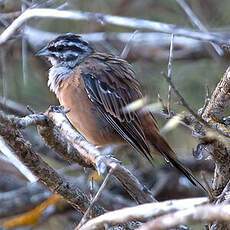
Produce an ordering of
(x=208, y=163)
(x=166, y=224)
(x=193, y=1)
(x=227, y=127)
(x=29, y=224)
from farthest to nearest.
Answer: (x=193, y=1)
(x=208, y=163)
(x=29, y=224)
(x=227, y=127)
(x=166, y=224)

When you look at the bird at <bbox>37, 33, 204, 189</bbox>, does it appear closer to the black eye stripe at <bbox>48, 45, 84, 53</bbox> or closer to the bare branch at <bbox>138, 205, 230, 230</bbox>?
the black eye stripe at <bbox>48, 45, 84, 53</bbox>

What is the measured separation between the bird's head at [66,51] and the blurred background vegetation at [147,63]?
22.6 inches

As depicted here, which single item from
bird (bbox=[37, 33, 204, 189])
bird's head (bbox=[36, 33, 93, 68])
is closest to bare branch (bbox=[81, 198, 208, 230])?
bird (bbox=[37, 33, 204, 189])

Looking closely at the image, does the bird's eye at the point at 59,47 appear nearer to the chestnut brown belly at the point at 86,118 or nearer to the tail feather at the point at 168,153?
the chestnut brown belly at the point at 86,118

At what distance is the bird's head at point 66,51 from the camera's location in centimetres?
556

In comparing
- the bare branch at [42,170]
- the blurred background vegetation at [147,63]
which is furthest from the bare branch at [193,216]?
the blurred background vegetation at [147,63]

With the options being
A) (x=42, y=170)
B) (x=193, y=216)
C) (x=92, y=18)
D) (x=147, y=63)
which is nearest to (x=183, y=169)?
(x=92, y=18)

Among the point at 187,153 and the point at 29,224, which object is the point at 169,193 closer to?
the point at 187,153

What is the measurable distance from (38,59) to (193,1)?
60.0 inches

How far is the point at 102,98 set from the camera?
5.37 meters

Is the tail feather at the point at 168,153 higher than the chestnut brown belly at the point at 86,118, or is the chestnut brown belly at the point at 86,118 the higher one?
the chestnut brown belly at the point at 86,118

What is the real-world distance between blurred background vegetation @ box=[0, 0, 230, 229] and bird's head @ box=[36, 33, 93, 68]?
0.57m

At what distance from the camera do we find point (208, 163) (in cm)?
578

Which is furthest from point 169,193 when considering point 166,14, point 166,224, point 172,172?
point 166,224
